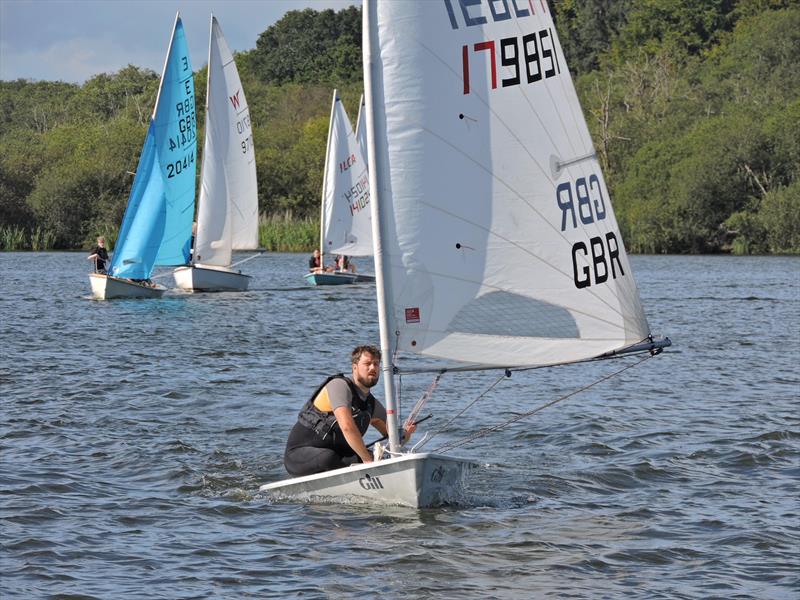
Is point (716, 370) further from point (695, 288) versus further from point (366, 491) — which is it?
point (695, 288)

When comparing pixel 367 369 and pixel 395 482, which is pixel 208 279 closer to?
pixel 367 369

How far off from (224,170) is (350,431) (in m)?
26.1

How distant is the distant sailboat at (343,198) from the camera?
40.2 metres

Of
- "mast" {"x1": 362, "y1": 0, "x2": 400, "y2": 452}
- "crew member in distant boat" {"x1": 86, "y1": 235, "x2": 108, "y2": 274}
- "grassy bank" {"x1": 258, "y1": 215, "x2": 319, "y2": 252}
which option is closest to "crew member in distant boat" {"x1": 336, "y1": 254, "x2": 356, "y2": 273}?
"crew member in distant boat" {"x1": 86, "y1": 235, "x2": 108, "y2": 274}

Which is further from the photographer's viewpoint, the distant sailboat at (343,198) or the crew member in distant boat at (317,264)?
the distant sailboat at (343,198)

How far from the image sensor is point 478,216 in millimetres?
9641

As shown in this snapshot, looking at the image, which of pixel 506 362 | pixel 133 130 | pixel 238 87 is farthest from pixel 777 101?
pixel 506 362

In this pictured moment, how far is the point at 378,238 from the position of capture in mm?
9227

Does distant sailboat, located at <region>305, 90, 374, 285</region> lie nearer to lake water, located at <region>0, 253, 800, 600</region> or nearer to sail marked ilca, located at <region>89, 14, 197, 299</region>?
sail marked ilca, located at <region>89, 14, 197, 299</region>

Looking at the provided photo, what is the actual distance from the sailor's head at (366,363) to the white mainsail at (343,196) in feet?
99.2

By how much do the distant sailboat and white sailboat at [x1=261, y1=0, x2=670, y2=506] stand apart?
98.7 ft

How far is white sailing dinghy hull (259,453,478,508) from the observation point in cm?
938

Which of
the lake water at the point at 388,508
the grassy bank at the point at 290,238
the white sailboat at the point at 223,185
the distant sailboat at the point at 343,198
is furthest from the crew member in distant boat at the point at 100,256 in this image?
the grassy bank at the point at 290,238

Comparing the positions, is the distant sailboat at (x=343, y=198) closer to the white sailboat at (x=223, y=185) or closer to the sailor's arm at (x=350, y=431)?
the white sailboat at (x=223, y=185)
